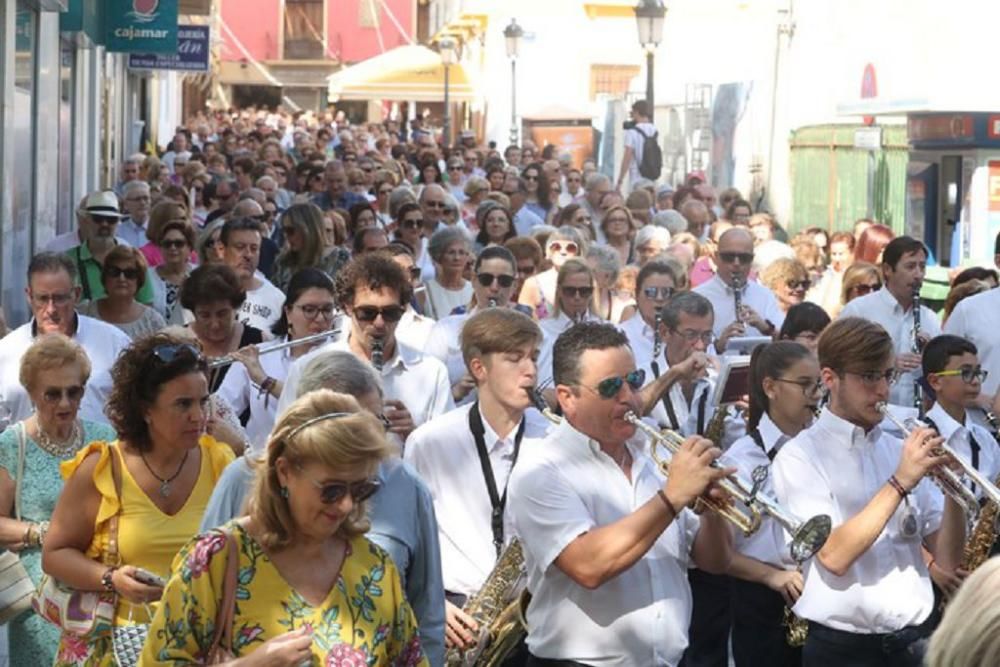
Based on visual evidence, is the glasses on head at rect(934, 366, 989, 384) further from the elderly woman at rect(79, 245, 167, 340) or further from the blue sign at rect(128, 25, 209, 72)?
the blue sign at rect(128, 25, 209, 72)

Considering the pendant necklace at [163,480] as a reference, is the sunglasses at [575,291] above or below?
above

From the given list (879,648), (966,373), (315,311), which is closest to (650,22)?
(315,311)

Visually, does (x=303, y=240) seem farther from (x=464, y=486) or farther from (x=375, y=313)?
(x=464, y=486)

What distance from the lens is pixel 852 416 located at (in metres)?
6.48

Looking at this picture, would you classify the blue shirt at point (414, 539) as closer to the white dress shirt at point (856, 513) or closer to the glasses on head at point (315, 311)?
the white dress shirt at point (856, 513)

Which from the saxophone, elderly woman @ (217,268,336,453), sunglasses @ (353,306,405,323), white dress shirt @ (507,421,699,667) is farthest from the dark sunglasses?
elderly woman @ (217,268,336,453)

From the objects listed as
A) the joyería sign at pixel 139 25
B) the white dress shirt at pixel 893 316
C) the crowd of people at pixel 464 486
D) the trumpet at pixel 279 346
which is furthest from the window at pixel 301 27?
the trumpet at pixel 279 346

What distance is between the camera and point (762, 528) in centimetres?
693

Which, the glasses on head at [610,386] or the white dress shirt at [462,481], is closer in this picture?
the glasses on head at [610,386]

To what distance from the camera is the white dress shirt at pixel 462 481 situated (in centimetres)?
646

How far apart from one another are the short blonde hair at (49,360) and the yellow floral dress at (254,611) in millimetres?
2427

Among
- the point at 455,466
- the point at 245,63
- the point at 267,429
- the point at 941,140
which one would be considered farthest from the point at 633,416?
the point at 245,63

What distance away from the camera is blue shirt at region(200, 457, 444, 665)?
5121mm

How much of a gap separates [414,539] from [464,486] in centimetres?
141
